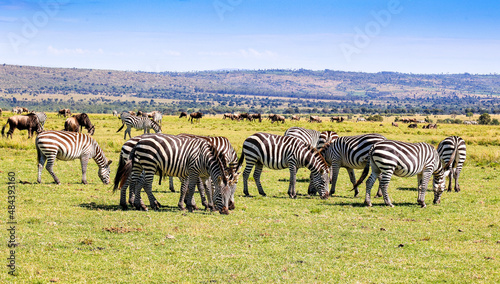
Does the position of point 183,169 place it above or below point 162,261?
above

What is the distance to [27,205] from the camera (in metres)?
13.8

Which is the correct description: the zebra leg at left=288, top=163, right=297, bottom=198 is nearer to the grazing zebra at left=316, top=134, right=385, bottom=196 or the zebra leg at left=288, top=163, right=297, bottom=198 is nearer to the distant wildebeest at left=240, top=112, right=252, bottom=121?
the grazing zebra at left=316, top=134, right=385, bottom=196

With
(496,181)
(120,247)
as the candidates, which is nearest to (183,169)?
(120,247)

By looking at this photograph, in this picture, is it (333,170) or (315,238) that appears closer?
(315,238)

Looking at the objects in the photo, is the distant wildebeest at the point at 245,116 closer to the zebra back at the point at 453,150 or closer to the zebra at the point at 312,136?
the zebra at the point at 312,136

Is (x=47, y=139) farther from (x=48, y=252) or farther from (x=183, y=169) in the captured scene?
(x=48, y=252)

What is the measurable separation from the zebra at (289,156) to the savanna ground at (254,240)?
0.75 metres

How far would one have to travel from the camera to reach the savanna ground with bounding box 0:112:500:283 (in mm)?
8672

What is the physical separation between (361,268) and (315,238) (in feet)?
7.65

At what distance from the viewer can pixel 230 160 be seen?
16.8m

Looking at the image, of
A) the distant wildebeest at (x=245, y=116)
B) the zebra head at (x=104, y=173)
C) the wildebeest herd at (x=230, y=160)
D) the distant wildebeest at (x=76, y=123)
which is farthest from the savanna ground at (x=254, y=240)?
the distant wildebeest at (x=245, y=116)

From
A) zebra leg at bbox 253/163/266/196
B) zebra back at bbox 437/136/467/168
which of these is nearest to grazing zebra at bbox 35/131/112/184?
zebra leg at bbox 253/163/266/196

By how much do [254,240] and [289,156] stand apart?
6.23 meters

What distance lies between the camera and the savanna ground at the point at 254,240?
8.67 m
